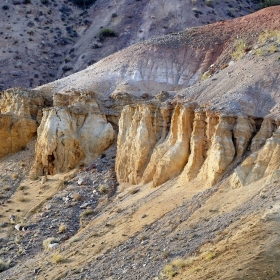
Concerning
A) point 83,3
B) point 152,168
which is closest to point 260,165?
point 152,168

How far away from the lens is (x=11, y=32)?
58.1 metres

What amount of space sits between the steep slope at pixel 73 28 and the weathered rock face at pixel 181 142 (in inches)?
1170

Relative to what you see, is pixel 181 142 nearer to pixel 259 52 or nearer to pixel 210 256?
pixel 259 52

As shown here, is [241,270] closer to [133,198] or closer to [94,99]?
[133,198]

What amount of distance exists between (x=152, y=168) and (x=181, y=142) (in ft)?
6.81

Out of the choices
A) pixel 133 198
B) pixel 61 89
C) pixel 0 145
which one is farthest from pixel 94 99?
pixel 133 198

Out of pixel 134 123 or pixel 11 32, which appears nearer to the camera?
pixel 134 123

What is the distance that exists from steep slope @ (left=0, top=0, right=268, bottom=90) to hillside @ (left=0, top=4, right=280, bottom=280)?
20.0 meters

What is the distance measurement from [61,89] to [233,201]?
21.0 metres

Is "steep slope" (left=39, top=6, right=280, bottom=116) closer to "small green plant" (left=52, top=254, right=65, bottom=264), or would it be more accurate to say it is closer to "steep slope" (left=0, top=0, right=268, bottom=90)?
"small green plant" (left=52, top=254, right=65, bottom=264)

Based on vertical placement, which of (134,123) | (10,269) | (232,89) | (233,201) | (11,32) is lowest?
(10,269)

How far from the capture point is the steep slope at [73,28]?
54562mm

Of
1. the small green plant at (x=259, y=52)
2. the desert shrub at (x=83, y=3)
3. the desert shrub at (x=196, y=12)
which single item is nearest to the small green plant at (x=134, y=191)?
the small green plant at (x=259, y=52)

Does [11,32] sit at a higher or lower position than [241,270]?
higher
